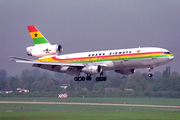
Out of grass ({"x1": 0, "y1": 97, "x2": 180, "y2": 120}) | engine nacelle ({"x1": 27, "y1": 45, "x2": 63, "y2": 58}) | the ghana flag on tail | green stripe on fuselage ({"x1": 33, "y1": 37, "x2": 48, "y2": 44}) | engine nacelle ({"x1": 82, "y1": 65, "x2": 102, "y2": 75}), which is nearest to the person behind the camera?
engine nacelle ({"x1": 82, "y1": 65, "x2": 102, "y2": 75})

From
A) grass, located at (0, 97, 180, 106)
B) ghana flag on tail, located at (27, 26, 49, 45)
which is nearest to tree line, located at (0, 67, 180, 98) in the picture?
grass, located at (0, 97, 180, 106)

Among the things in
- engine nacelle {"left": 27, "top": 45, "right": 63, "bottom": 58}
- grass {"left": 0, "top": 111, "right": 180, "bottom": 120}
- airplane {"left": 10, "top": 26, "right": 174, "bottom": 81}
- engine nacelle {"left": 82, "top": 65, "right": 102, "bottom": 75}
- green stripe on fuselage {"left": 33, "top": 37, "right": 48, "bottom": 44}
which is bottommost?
grass {"left": 0, "top": 111, "right": 180, "bottom": 120}

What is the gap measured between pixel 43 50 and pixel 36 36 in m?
5.96

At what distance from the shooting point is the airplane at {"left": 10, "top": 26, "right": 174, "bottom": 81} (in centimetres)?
7688

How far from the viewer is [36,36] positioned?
94688 mm

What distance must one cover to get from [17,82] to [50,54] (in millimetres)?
93270

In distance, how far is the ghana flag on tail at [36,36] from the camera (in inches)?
3691

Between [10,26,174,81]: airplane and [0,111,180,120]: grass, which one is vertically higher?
[10,26,174,81]: airplane

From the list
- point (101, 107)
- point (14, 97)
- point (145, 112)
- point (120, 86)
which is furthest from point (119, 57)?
point (120, 86)

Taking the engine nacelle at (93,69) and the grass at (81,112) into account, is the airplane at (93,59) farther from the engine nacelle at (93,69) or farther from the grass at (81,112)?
the grass at (81,112)

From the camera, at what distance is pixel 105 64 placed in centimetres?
8100

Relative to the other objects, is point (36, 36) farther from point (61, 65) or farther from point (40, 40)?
point (61, 65)

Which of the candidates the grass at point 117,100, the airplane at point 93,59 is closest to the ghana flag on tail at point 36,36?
the airplane at point 93,59

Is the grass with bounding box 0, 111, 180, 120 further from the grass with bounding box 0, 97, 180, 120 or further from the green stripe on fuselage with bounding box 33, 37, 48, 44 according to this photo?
the green stripe on fuselage with bounding box 33, 37, 48, 44
